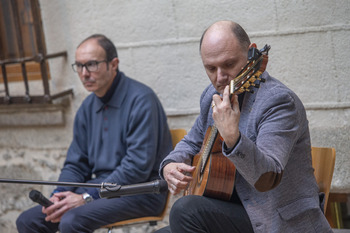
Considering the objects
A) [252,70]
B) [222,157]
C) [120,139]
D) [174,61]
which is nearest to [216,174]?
[222,157]

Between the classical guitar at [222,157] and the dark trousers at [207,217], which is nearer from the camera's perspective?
the classical guitar at [222,157]

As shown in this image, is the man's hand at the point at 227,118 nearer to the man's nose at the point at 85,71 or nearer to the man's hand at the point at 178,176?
the man's hand at the point at 178,176

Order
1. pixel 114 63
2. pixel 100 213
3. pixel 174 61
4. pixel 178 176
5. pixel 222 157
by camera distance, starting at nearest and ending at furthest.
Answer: pixel 222 157
pixel 178 176
pixel 100 213
pixel 114 63
pixel 174 61

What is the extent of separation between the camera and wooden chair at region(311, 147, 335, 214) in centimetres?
267

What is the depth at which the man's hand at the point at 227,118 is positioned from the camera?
2.04m

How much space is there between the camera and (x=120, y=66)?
4.23 metres

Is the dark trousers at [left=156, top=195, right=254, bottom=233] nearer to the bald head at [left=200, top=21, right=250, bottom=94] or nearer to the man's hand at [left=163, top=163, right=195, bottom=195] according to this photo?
the man's hand at [left=163, top=163, right=195, bottom=195]

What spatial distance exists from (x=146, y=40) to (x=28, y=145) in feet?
5.22

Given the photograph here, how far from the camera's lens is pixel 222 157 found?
234 cm

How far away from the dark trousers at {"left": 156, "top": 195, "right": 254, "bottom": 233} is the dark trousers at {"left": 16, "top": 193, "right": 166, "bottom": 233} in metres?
0.94

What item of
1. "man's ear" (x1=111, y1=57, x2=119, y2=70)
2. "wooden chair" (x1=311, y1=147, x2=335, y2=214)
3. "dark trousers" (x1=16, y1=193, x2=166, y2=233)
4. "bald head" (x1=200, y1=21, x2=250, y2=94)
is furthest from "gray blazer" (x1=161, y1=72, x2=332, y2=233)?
"man's ear" (x1=111, y1=57, x2=119, y2=70)

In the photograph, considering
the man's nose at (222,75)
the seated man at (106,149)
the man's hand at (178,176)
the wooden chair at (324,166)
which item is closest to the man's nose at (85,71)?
the seated man at (106,149)

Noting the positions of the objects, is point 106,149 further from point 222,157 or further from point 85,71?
point 222,157

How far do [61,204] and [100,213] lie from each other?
0.27 metres
